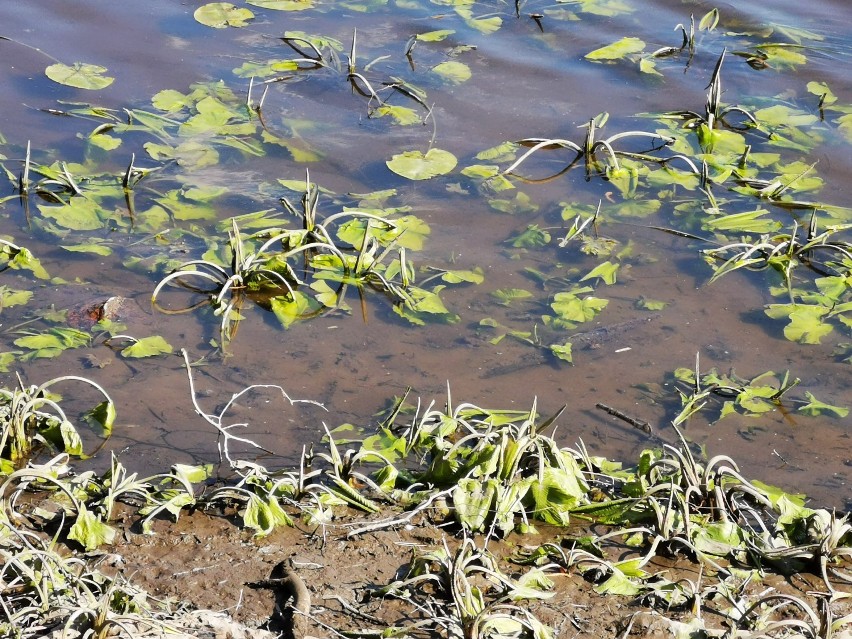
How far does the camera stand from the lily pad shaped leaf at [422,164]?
4641mm

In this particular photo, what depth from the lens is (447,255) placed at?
4.18 m

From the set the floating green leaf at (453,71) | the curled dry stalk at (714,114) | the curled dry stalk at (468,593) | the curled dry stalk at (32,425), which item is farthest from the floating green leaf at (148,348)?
the curled dry stalk at (714,114)

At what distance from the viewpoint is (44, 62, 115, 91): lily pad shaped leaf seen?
534cm

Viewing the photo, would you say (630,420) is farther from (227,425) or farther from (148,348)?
(148,348)

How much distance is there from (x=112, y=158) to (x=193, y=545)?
112 inches

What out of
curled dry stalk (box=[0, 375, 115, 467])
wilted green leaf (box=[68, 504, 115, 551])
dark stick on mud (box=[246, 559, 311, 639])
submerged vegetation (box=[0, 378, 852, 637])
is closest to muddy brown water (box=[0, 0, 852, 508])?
curled dry stalk (box=[0, 375, 115, 467])

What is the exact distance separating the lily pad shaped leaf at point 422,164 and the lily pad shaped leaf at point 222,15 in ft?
6.93

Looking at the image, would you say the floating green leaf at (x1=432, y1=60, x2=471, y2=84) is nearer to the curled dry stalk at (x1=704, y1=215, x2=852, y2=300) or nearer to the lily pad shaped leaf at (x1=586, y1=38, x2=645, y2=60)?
the lily pad shaped leaf at (x1=586, y1=38, x2=645, y2=60)

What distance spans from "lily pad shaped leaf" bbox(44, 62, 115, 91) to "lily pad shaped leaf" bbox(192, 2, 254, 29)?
0.89 meters

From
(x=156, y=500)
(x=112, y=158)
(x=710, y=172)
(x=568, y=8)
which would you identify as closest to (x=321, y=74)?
(x=112, y=158)

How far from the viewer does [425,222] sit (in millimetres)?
4379

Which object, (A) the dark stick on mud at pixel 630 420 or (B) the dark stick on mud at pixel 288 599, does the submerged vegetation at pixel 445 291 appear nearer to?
(A) the dark stick on mud at pixel 630 420

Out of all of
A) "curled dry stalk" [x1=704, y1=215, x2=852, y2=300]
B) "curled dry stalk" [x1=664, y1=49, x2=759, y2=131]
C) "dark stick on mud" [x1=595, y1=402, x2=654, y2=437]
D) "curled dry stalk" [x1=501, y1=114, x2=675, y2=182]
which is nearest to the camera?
"dark stick on mud" [x1=595, y1=402, x2=654, y2=437]

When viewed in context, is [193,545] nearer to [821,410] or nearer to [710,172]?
[821,410]
